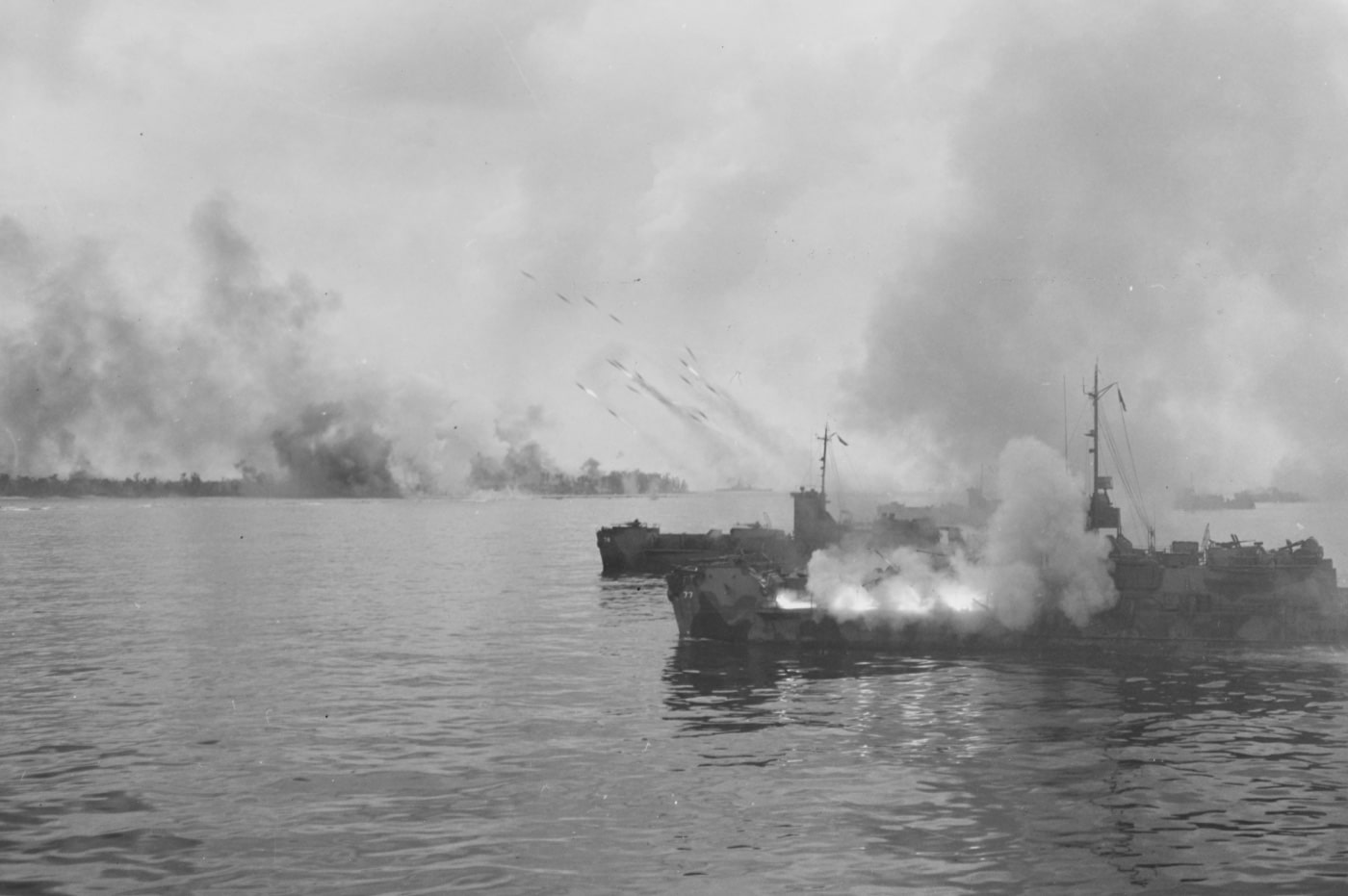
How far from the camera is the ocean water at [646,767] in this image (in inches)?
963

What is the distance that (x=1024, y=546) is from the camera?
60812 millimetres

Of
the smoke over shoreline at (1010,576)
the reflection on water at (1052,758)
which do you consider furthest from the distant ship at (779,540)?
the reflection on water at (1052,758)

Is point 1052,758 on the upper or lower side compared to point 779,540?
lower

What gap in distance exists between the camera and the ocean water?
2447 centimetres

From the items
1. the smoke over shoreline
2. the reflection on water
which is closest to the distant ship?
the smoke over shoreline

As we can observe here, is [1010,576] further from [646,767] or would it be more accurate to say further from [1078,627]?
[646,767]

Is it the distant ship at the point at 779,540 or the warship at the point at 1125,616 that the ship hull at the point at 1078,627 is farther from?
the distant ship at the point at 779,540

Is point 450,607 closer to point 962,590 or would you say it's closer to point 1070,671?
point 962,590

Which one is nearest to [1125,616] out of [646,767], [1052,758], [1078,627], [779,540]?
[1078,627]

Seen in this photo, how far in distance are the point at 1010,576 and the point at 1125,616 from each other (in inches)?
239

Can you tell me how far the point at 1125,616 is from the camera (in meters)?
58.2

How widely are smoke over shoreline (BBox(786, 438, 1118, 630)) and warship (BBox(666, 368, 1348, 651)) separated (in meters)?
0.28

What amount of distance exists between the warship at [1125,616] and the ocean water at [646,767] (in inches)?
65.1

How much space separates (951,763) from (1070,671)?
68.6 feet
